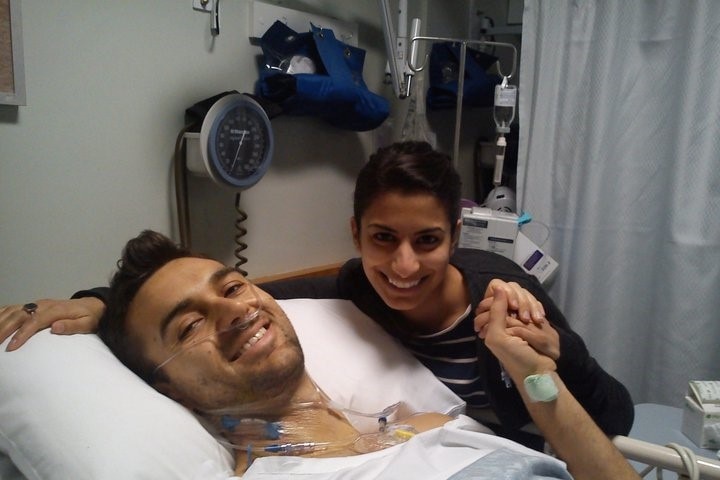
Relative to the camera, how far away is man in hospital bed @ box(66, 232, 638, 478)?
933 millimetres

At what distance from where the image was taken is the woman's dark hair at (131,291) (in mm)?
1021

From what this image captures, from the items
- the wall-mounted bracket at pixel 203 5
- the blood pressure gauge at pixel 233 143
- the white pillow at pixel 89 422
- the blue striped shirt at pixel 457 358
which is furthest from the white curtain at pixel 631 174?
the white pillow at pixel 89 422

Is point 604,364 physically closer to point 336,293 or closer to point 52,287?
point 336,293

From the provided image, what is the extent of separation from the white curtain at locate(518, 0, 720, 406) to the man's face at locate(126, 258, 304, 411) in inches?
52.8

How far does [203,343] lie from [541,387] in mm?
622

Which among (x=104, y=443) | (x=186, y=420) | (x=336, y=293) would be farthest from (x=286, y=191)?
(x=104, y=443)

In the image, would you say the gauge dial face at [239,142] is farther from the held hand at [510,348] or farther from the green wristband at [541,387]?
the green wristband at [541,387]

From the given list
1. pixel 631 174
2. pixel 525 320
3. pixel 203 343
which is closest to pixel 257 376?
pixel 203 343

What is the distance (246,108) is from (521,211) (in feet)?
3.70

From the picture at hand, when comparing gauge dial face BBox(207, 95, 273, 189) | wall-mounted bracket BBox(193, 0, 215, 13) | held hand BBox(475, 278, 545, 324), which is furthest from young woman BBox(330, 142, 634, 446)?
wall-mounted bracket BBox(193, 0, 215, 13)

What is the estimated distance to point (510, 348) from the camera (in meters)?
0.97

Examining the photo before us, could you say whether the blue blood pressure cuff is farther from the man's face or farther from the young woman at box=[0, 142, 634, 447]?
the man's face

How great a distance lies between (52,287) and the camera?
1288 millimetres

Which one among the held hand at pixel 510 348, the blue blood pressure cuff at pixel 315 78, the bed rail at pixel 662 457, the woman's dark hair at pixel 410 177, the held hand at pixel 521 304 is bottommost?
the bed rail at pixel 662 457
